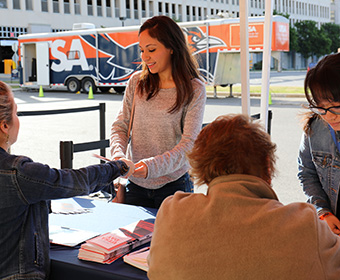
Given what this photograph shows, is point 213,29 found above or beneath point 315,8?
beneath

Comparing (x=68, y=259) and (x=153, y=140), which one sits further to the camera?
(x=153, y=140)

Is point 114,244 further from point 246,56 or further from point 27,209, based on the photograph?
point 246,56

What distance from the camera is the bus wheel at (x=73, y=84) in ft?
76.1

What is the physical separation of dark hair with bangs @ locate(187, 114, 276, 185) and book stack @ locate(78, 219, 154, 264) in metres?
0.85

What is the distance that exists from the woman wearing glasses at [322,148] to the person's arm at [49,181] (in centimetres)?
102

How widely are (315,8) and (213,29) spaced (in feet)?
247

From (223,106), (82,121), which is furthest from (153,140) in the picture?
(223,106)

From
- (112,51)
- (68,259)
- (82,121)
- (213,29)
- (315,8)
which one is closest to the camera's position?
(68,259)

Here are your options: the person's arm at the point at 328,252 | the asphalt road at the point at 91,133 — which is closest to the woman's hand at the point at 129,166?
the person's arm at the point at 328,252

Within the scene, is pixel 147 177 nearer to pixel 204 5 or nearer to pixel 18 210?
pixel 18 210

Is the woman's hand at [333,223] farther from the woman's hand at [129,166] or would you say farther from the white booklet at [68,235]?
the white booklet at [68,235]

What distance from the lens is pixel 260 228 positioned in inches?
56.1

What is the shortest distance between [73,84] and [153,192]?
2110 cm

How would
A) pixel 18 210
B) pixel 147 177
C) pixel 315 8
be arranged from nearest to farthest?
pixel 18 210
pixel 147 177
pixel 315 8
